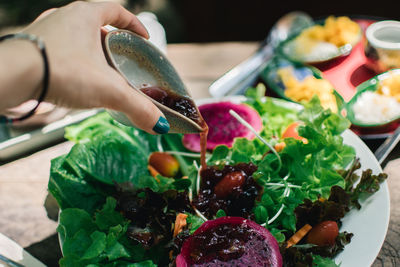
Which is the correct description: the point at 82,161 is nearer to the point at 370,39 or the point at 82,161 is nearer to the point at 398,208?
the point at 398,208

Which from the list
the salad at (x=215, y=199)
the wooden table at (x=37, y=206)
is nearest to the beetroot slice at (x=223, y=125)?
the salad at (x=215, y=199)

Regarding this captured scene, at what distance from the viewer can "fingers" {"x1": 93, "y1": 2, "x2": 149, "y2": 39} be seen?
4.21 feet

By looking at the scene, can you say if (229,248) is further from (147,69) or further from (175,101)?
(147,69)

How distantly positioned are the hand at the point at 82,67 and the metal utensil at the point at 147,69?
163mm

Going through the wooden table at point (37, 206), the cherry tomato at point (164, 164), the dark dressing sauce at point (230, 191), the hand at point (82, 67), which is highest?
the hand at point (82, 67)

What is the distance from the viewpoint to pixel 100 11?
1.26 metres

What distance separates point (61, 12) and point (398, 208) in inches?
62.4

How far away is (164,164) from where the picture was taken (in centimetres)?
192

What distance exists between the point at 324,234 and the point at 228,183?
0.42 meters

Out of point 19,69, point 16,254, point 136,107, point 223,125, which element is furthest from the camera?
point 223,125

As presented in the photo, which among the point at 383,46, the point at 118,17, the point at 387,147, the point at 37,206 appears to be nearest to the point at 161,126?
the point at 118,17

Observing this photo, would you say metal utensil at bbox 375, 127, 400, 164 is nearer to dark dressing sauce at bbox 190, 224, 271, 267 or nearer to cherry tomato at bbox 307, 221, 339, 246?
cherry tomato at bbox 307, 221, 339, 246

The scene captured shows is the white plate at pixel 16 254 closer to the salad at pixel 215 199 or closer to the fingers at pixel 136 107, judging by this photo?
the salad at pixel 215 199

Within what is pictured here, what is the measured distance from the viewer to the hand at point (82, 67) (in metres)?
1.07
